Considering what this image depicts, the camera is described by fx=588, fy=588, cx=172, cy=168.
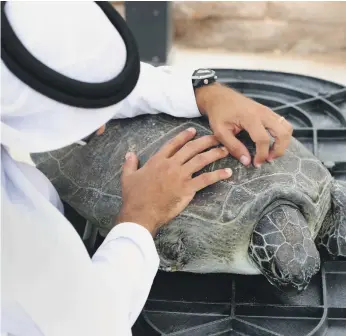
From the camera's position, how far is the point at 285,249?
1102 millimetres

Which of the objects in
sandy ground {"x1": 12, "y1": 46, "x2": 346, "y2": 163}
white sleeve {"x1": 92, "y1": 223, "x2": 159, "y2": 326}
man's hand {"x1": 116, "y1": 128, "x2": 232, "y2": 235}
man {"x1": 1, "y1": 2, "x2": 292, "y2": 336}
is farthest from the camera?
sandy ground {"x1": 12, "y1": 46, "x2": 346, "y2": 163}

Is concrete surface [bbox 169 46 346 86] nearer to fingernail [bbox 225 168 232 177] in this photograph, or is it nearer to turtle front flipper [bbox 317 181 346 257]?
turtle front flipper [bbox 317 181 346 257]

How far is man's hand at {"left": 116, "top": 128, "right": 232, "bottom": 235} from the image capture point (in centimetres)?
101

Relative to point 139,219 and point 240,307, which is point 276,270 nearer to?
point 240,307

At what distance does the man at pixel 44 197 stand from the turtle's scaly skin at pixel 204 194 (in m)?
0.17

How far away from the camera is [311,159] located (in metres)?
1.23

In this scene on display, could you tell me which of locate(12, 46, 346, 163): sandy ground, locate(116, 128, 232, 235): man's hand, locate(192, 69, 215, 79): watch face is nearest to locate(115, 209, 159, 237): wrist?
locate(116, 128, 232, 235): man's hand

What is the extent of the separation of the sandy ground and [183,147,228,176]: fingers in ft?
4.06

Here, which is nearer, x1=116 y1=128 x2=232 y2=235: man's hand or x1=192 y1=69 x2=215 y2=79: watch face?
x1=116 y1=128 x2=232 y2=235: man's hand

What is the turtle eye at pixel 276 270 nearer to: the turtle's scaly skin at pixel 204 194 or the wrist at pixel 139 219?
the turtle's scaly skin at pixel 204 194

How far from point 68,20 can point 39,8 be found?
4 cm

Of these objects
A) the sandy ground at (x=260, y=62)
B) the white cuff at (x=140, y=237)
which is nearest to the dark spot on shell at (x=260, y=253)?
the white cuff at (x=140, y=237)

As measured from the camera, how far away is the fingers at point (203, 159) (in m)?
1.06

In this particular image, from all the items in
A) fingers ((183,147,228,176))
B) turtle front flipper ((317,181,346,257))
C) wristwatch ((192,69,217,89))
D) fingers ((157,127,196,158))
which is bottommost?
turtle front flipper ((317,181,346,257))
